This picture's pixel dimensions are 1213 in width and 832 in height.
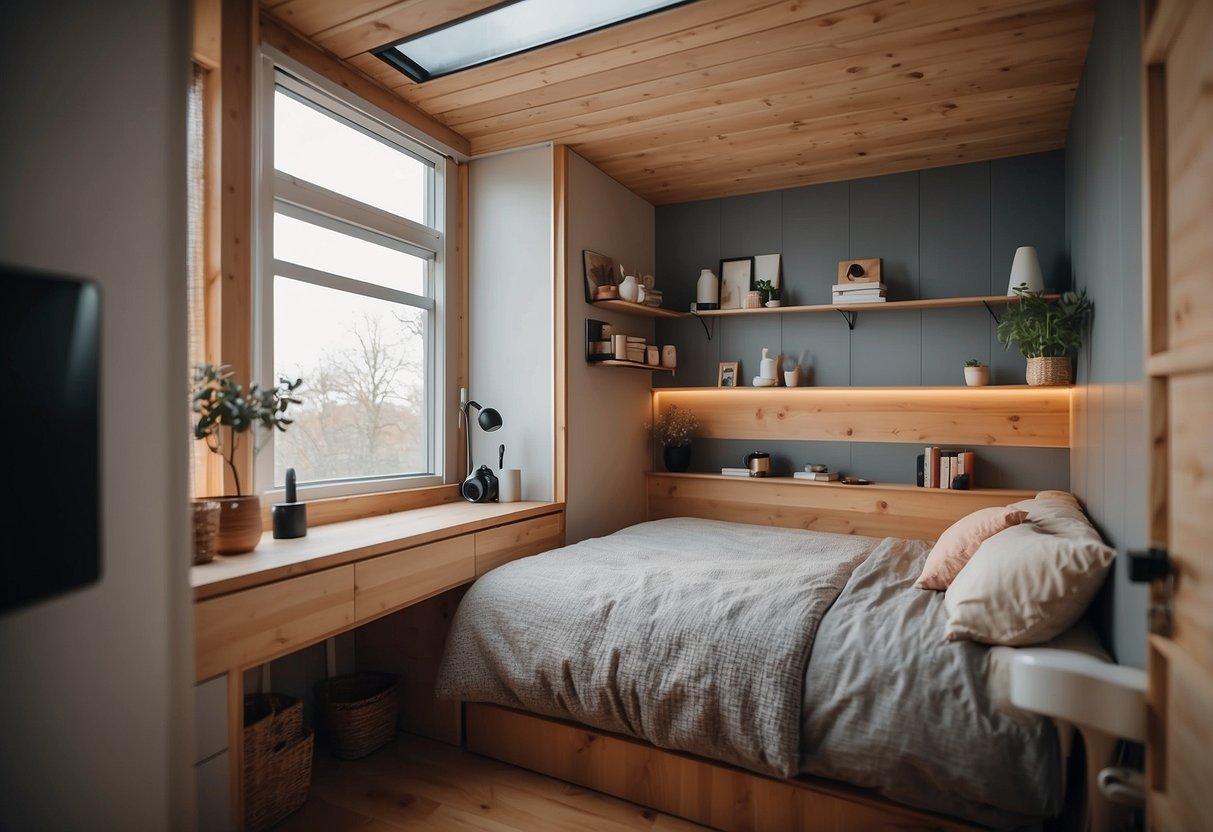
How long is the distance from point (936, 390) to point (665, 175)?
1.86 m

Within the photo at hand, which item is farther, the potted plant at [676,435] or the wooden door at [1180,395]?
the potted plant at [676,435]

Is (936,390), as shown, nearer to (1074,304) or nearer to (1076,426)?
(1076,426)

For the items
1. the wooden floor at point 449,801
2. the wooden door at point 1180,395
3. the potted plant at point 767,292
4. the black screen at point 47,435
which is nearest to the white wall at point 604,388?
the potted plant at point 767,292

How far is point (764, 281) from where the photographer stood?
3.82m

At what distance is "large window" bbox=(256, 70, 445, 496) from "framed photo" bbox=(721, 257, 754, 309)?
5.54 ft

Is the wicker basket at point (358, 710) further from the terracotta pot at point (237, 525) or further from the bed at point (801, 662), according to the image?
the terracotta pot at point (237, 525)

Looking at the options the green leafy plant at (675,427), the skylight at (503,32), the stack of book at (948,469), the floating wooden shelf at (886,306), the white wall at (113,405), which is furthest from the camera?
the green leafy plant at (675,427)

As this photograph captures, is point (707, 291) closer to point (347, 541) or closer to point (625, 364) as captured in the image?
point (625, 364)

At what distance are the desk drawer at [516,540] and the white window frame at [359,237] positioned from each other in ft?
1.82

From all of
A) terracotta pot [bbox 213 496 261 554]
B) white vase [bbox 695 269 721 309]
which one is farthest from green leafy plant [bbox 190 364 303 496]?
white vase [bbox 695 269 721 309]

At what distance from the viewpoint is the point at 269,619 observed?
70.6 inches

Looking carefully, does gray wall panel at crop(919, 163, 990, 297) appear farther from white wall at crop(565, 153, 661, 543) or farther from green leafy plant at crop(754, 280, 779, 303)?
white wall at crop(565, 153, 661, 543)

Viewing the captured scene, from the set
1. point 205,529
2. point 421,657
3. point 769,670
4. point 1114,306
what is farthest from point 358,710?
point 1114,306

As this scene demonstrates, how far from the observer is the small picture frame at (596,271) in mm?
3414
